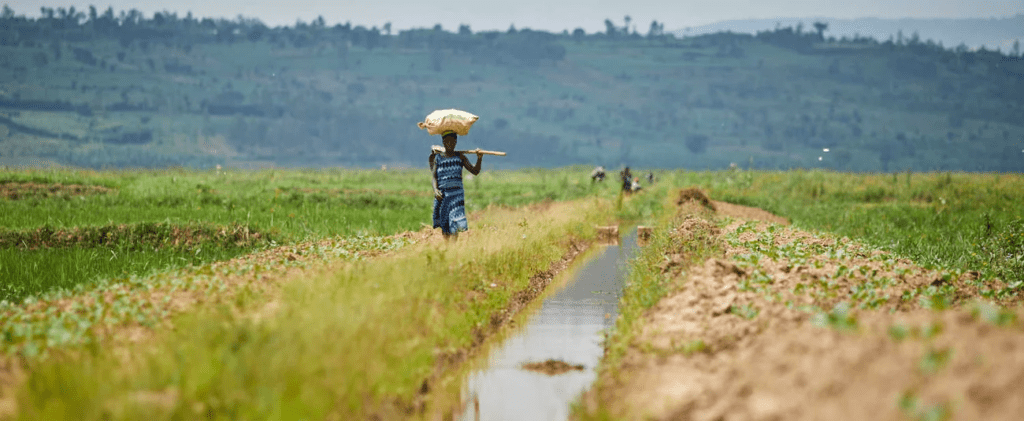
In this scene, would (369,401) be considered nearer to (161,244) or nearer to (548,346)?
(548,346)

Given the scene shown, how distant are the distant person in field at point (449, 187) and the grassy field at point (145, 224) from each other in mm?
2686

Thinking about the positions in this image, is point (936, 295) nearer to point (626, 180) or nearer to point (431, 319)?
point (431, 319)

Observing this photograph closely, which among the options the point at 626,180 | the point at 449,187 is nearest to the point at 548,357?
the point at 449,187

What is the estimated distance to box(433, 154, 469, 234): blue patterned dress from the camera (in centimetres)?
1420

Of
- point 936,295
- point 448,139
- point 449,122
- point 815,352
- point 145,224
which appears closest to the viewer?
point 815,352

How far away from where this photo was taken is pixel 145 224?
59.0 feet

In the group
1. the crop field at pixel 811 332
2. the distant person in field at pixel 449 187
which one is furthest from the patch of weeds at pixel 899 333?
the distant person in field at pixel 449 187

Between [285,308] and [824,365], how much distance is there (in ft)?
14.8

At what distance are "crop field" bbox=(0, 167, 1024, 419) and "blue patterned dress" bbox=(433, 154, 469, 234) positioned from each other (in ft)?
1.42

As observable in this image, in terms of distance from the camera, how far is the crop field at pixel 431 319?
17.6ft

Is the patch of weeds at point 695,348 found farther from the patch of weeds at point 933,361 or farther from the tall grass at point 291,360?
the patch of weeds at point 933,361

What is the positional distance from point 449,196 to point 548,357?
5.13m

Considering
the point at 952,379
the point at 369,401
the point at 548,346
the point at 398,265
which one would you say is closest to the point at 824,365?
the point at 952,379

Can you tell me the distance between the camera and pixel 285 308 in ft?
25.5
